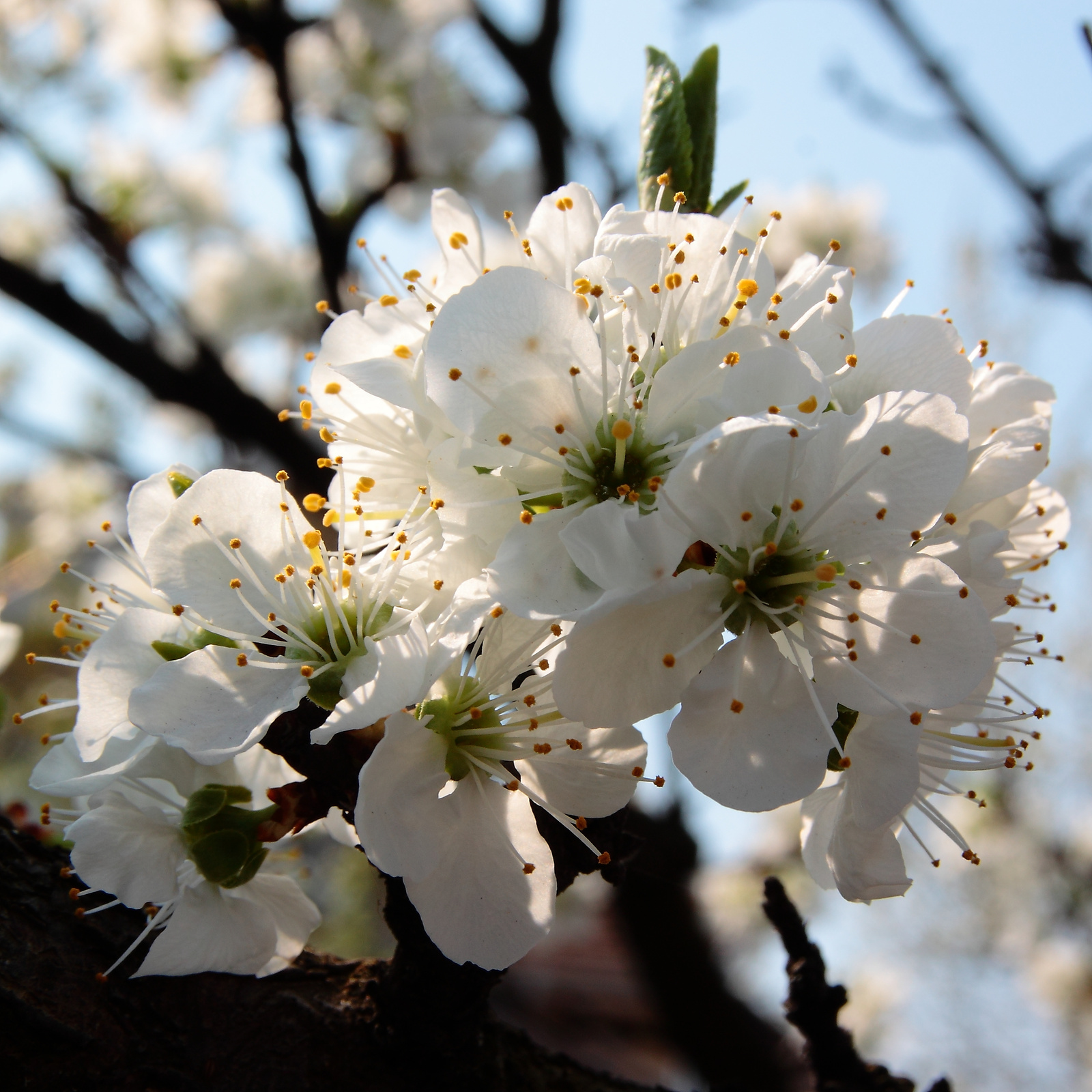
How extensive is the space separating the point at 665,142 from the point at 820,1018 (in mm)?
1137

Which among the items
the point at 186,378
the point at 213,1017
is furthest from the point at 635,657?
the point at 186,378

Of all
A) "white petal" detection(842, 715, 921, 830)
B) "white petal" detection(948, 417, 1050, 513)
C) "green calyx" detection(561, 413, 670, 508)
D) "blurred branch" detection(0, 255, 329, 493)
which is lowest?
"white petal" detection(842, 715, 921, 830)

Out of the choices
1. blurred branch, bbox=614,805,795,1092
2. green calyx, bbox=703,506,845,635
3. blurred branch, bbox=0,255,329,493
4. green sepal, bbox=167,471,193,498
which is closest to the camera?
green calyx, bbox=703,506,845,635

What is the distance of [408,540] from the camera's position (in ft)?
3.09

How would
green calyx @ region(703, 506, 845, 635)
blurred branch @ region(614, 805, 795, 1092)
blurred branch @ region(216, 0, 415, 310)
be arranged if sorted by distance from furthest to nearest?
blurred branch @ region(216, 0, 415, 310) < blurred branch @ region(614, 805, 795, 1092) < green calyx @ region(703, 506, 845, 635)

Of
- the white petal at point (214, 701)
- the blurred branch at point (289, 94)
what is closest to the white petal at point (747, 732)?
the white petal at point (214, 701)

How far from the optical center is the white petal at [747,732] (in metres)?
0.81

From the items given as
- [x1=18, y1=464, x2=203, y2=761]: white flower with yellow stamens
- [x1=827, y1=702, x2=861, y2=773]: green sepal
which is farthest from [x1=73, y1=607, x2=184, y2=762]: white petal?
[x1=827, y1=702, x2=861, y2=773]: green sepal

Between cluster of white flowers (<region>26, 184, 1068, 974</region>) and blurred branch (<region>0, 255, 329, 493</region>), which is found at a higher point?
blurred branch (<region>0, 255, 329, 493</region>)

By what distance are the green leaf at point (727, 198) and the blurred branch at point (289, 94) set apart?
1.75 metres

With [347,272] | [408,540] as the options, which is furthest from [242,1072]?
[347,272]

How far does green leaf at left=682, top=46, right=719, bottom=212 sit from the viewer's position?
1.21 m

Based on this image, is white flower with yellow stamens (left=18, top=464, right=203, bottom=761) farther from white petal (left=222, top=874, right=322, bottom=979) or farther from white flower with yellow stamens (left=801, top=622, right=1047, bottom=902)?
white flower with yellow stamens (left=801, top=622, right=1047, bottom=902)

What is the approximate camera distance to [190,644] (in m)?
0.95
